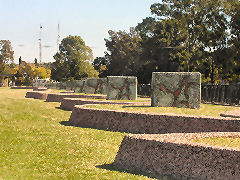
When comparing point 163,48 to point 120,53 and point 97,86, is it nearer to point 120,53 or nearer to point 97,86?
point 97,86

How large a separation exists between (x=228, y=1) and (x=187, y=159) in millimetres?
40403

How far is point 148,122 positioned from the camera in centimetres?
1311

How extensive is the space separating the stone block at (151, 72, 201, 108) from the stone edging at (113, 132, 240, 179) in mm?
9701

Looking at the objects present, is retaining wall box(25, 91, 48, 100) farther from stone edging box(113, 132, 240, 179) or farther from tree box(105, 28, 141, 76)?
tree box(105, 28, 141, 76)

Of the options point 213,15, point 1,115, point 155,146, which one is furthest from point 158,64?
point 155,146

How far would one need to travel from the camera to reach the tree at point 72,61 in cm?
9075

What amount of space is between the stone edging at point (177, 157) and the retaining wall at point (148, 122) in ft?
13.4

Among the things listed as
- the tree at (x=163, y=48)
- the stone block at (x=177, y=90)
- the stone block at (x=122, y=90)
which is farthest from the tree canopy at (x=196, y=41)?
Answer: the stone block at (x=177, y=90)

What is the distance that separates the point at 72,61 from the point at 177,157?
86970 millimetres

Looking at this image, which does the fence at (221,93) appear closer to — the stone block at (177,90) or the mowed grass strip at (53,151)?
the stone block at (177,90)

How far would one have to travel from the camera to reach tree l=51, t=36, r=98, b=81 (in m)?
90.8

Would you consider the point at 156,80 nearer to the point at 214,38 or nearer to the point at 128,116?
the point at 128,116

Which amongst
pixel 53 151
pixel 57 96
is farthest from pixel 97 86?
pixel 53 151

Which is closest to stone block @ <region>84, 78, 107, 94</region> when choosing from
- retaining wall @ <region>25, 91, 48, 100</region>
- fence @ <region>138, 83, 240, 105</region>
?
retaining wall @ <region>25, 91, 48, 100</region>
